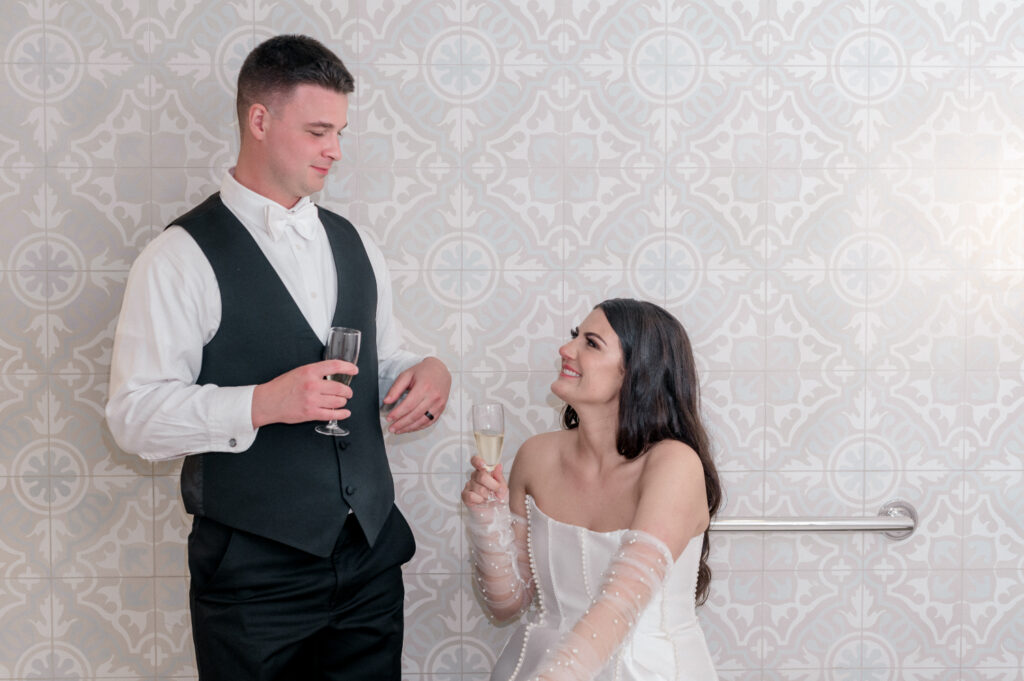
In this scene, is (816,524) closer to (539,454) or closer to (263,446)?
(539,454)

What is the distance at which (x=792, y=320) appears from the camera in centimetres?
229

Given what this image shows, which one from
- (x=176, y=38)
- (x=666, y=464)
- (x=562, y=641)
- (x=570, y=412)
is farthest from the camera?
(x=176, y=38)

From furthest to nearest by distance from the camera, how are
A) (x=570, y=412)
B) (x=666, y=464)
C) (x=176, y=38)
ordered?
(x=176, y=38) < (x=570, y=412) < (x=666, y=464)

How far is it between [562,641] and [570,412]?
0.59 metres

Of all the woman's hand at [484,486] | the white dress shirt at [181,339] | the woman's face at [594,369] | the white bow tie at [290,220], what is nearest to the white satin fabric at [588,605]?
the woman's hand at [484,486]

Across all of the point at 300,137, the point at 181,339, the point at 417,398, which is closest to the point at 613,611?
the point at 417,398

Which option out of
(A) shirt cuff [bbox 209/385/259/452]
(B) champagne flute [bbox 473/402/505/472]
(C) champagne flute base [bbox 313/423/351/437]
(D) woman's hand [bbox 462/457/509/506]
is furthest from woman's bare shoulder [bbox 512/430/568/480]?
(A) shirt cuff [bbox 209/385/259/452]

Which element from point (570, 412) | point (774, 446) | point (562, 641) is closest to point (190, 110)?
point (570, 412)

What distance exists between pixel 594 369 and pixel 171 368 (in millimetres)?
836

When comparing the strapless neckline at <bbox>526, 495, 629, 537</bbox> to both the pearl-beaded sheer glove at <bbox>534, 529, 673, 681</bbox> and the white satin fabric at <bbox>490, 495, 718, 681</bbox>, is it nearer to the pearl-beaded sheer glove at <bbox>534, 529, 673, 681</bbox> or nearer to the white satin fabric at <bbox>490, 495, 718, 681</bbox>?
the white satin fabric at <bbox>490, 495, 718, 681</bbox>

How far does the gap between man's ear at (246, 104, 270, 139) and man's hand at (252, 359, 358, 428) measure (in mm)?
513

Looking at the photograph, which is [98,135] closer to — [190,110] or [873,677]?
[190,110]

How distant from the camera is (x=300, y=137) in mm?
1816

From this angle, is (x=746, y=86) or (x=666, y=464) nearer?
(x=666, y=464)
